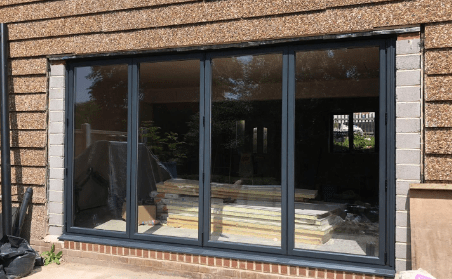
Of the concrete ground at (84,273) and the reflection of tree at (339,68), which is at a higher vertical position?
the reflection of tree at (339,68)

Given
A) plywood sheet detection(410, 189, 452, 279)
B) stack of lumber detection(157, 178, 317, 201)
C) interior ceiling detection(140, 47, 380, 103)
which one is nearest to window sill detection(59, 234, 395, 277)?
plywood sheet detection(410, 189, 452, 279)

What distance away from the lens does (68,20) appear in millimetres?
4582

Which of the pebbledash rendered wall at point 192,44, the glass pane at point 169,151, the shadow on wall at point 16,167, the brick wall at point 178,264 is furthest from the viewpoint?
the shadow on wall at point 16,167

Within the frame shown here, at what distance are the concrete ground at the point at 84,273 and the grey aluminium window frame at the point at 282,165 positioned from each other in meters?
0.32

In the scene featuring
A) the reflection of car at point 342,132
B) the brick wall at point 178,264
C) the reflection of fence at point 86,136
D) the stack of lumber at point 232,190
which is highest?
the reflection of car at point 342,132

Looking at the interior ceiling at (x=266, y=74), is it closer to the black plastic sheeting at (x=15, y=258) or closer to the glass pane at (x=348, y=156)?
the glass pane at (x=348, y=156)

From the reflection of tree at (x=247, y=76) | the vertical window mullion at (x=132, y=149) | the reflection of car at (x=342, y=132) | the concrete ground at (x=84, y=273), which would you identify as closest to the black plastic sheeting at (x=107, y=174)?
the vertical window mullion at (x=132, y=149)

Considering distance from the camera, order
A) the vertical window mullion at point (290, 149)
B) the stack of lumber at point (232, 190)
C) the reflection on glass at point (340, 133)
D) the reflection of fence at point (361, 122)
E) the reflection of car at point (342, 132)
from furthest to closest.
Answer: the reflection on glass at point (340, 133) < the reflection of car at point (342, 132) < the reflection of fence at point (361, 122) < the stack of lumber at point (232, 190) < the vertical window mullion at point (290, 149)

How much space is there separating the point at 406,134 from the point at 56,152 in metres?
4.03

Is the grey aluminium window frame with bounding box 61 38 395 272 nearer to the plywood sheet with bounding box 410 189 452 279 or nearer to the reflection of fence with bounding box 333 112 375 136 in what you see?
the plywood sheet with bounding box 410 189 452 279

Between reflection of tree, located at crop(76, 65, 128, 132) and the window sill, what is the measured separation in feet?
4.49

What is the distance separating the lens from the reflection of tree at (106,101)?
4.57m

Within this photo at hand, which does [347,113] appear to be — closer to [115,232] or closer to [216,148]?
[216,148]

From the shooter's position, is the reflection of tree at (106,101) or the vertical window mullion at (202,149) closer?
the vertical window mullion at (202,149)
